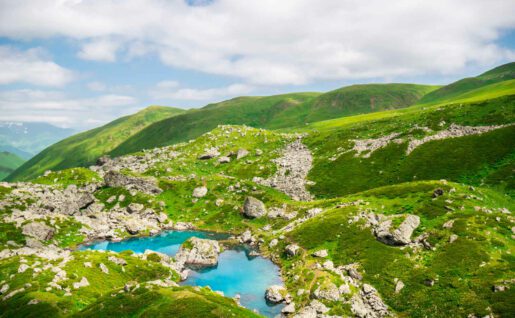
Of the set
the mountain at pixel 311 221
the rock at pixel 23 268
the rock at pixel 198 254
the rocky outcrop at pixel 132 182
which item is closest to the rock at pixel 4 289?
the mountain at pixel 311 221

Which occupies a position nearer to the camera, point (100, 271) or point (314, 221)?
point (100, 271)

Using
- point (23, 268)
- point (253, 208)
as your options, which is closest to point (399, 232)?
point (253, 208)

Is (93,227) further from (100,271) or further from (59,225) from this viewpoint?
(100,271)

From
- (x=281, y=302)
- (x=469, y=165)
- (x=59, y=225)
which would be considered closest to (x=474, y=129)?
(x=469, y=165)

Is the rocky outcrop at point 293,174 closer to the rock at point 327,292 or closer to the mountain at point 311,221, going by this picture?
the mountain at point 311,221

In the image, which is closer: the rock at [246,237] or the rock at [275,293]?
the rock at [275,293]

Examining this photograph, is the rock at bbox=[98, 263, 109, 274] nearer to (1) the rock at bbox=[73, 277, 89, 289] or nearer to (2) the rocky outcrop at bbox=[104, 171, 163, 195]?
(1) the rock at bbox=[73, 277, 89, 289]
